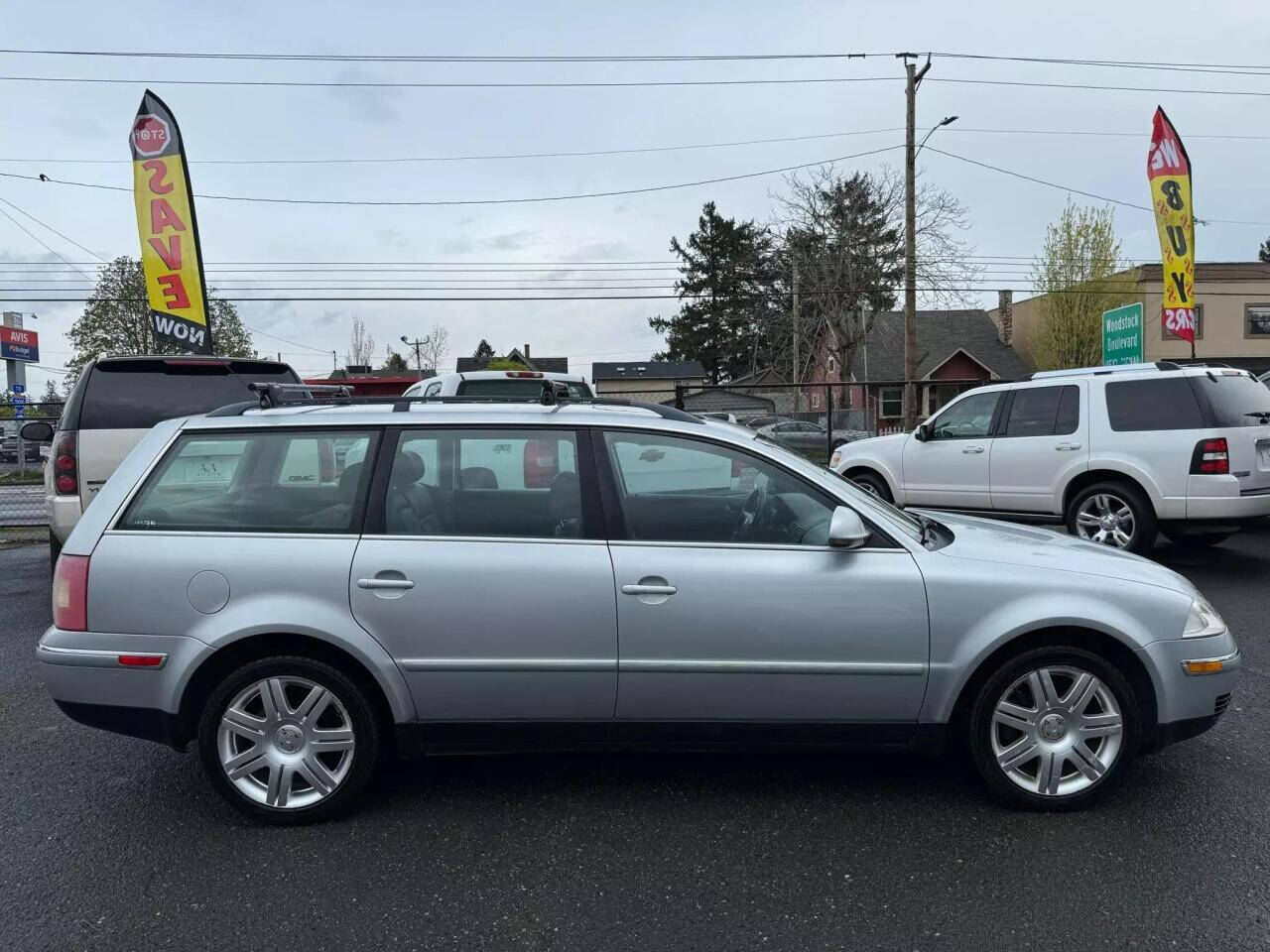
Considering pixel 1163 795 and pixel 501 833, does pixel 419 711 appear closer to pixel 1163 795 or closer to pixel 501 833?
pixel 501 833

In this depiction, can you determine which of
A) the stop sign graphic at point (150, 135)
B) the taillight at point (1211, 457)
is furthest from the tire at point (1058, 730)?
the stop sign graphic at point (150, 135)

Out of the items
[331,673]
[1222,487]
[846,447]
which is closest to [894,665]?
[331,673]

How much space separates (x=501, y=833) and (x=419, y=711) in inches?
21.7

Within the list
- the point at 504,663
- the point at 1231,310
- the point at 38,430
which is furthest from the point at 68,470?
the point at 1231,310

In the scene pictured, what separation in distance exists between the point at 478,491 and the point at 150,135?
43.9ft

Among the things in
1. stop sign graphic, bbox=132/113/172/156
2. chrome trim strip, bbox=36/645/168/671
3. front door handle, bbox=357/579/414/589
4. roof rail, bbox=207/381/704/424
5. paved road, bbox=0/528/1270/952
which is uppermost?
stop sign graphic, bbox=132/113/172/156

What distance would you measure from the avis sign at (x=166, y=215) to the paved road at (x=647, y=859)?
36.7ft

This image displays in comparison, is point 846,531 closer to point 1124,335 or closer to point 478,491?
point 478,491

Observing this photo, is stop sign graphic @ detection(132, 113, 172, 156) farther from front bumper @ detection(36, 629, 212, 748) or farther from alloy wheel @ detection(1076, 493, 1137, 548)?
alloy wheel @ detection(1076, 493, 1137, 548)

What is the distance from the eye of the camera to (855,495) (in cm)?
353

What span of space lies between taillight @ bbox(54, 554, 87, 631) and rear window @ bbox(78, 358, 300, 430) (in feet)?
11.5

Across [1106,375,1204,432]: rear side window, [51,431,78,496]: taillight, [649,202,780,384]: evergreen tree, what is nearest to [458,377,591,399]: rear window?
[51,431,78,496]: taillight

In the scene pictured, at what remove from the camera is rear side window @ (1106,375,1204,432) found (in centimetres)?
757

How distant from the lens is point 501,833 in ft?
10.8
